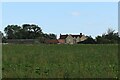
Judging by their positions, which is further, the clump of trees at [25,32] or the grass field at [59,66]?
the clump of trees at [25,32]

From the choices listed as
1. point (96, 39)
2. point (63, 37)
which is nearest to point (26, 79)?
point (96, 39)

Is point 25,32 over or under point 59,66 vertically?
over

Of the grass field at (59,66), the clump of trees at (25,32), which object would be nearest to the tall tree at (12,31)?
the clump of trees at (25,32)

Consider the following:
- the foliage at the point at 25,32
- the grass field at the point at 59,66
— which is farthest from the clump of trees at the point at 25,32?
the grass field at the point at 59,66

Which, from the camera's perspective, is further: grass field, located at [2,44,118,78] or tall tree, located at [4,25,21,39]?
tall tree, located at [4,25,21,39]

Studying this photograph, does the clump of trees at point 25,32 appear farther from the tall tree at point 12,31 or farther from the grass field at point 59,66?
the grass field at point 59,66

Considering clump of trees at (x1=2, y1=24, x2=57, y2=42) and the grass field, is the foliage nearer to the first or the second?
clump of trees at (x1=2, y1=24, x2=57, y2=42)

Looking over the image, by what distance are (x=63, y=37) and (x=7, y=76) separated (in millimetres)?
123467

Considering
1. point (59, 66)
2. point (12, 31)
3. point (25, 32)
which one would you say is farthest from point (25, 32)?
point (59, 66)

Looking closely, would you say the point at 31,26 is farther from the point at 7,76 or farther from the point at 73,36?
the point at 7,76

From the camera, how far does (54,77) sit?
7.91 m

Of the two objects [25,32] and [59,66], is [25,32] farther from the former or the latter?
[59,66]

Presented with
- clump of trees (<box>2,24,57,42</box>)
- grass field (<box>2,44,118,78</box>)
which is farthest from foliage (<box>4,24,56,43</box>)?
grass field (<box>2,44,118,78</box>)

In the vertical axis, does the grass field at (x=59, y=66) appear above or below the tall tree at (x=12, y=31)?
below
